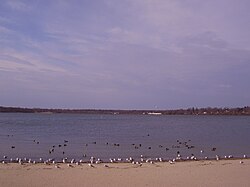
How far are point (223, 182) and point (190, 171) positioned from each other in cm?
273

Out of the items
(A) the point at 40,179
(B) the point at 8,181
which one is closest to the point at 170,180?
(A) the point at 40,179

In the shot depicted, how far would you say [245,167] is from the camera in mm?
19172

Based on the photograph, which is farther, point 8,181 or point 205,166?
point 205,166

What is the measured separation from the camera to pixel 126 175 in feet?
53.2

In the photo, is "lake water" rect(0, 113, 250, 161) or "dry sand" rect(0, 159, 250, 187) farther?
"lake water" rect(0, 113, 250, 161)

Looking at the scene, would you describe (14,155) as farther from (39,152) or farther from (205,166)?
(205,166)

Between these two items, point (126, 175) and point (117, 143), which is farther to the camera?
point (117, 143)

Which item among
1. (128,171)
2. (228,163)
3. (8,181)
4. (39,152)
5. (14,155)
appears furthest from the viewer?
(39,152)

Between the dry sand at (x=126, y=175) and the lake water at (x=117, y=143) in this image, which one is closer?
the dry sand at (x=126, y=175)

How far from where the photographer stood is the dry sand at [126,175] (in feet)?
47.4

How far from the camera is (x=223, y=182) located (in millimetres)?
14844

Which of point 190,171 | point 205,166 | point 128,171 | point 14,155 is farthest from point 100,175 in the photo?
point 14,155

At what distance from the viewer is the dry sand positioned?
1444 cm

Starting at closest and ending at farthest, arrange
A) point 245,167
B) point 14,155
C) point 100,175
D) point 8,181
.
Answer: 1. point 8,181
2. point 100,175
3. point 245,167
4. point 14,155
